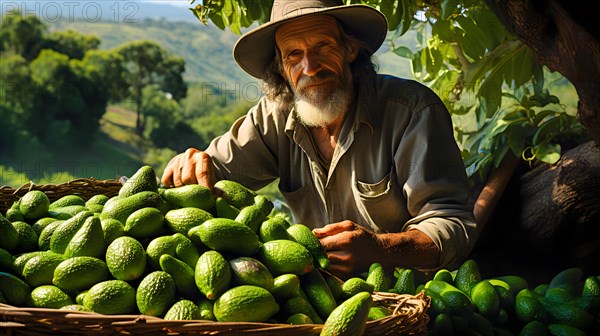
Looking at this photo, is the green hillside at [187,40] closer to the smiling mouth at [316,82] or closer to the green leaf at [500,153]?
the green leaf at [500,153]

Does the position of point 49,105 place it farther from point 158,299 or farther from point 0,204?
point 158,299

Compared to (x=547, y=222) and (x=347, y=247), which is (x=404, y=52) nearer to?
(x=547, y=222)

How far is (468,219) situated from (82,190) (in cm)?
130

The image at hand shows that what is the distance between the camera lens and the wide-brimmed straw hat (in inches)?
99.6

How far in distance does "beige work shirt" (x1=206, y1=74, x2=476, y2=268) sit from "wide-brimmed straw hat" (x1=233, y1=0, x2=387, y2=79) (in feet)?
0.53

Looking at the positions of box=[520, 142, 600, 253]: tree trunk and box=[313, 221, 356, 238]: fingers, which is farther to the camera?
box=[520, 142, 600, 253]: tree trunk

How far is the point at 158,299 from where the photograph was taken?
1354 millimetres

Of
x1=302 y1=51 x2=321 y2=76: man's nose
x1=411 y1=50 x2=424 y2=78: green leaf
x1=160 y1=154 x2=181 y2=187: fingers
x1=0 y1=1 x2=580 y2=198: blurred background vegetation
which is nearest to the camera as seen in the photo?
x1=160 y1=154 x2=181 y2=187: fingers

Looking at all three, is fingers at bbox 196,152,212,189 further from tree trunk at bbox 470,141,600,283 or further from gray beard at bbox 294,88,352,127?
tree trunk at bbox 470,141,600,283

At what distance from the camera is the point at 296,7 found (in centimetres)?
255

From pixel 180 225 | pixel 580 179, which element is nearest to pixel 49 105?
pixel 580 179

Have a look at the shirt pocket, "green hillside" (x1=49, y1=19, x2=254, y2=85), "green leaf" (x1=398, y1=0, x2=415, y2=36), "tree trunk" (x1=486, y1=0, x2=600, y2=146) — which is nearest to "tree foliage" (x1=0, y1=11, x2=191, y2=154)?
"green hillside" (x1=49, y1=19, x2=254, y2=85)

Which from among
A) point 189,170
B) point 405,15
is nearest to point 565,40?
point 189,170

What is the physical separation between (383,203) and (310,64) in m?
0.57
